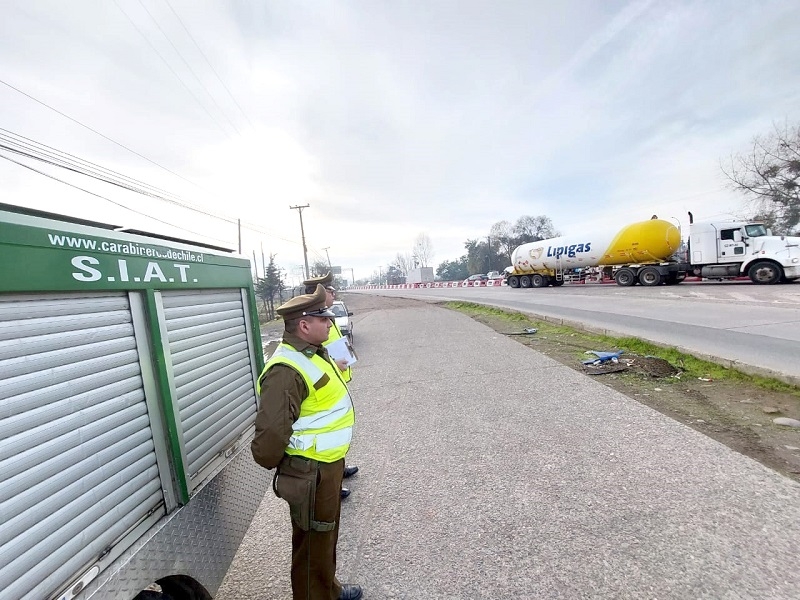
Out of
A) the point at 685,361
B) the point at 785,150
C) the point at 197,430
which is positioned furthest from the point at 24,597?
the point at 785,150

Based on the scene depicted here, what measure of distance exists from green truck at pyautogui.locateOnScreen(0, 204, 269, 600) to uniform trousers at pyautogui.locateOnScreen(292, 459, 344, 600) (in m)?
0.52

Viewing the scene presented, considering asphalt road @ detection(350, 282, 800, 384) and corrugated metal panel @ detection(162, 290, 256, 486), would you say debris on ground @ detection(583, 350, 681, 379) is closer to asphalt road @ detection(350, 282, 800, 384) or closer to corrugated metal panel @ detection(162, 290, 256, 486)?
asphalt road @ detection(350, 282, 800, 384)

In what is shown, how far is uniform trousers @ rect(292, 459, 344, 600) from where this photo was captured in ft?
6.93

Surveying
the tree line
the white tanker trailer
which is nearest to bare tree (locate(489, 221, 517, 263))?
the tree line

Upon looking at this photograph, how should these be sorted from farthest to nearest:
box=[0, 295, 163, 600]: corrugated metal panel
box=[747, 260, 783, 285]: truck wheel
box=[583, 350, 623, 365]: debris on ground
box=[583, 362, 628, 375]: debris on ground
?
1. box=[747, 260, 783, 285]: truck wheel
2. box=[583, 350, 623, 365]: debris on ground
3. box=[583, 362, 628, 375]: debris on ground
4. box=[0, 295, 163, 600]: corrugated metal panel

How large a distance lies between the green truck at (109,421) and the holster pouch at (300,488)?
58 centimetres

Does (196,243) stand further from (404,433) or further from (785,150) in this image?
(785,150)

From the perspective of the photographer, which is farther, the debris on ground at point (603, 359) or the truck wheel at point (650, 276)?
the truck wheel at point (650, 276)

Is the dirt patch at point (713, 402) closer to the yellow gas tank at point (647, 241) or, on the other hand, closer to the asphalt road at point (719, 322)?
the asphalt road at point (719, 322)

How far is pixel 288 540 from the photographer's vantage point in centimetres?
303

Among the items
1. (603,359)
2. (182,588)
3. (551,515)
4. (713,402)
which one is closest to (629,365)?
(603,359)

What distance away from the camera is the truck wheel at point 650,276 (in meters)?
20.5

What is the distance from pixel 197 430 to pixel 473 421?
3.49m

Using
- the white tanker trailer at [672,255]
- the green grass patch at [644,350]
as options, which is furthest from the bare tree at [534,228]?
the green grass patch at [644,350]
